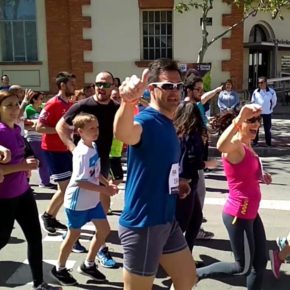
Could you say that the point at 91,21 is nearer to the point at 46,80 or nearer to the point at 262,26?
the point at 46,80

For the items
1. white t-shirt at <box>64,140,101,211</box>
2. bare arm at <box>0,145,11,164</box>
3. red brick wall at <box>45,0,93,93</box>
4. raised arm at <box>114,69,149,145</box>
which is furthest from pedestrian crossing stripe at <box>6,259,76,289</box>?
red brick wall at <box>45,0,93,93</box>

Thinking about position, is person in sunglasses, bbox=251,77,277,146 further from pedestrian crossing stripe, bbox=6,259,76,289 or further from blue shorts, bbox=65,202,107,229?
blue shorts, bbox=65,202,107,229

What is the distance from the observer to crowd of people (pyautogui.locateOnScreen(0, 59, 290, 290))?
2.79 metres

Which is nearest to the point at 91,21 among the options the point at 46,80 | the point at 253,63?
the point at 46,80

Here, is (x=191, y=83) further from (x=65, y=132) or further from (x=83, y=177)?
(x=83, y=177)

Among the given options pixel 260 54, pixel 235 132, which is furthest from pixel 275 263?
pixel 260 54

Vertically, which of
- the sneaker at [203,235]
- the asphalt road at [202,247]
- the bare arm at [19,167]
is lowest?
the asphalt road at [202,247]

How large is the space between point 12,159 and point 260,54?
20.0 metres

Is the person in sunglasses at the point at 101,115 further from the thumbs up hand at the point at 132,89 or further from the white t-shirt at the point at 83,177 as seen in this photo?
the thumbs up hand at the point at 132,89

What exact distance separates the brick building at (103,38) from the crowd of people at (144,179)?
1199 cm

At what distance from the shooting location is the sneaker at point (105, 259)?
4.67 m

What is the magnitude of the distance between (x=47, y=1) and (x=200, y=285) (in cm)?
1508

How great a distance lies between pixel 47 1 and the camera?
680 inches

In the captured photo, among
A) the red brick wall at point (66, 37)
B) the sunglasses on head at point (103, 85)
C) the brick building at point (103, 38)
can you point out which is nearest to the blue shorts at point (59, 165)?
the sunglasses on head at point (103, 85)
